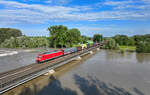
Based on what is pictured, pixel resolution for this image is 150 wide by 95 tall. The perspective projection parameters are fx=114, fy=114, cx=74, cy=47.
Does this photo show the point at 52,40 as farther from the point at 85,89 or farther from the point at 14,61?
the point at 85,89

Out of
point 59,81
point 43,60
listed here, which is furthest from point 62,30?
point 59,81

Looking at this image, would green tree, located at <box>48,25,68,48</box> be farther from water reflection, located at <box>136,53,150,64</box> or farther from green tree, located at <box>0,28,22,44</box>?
green tree, located at <box>0,28,22,44</box>

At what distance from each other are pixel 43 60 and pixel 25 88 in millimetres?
8359

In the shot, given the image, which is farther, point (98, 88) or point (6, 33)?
point (6, 33)

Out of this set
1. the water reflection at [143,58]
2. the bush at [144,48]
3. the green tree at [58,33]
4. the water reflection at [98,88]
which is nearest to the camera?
the water reflection at [98,88]

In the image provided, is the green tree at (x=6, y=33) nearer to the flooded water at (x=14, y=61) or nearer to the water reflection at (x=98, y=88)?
the flooded water at (x=14, y=61)

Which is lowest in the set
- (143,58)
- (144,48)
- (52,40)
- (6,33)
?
(143,58)

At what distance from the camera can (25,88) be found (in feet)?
48.3

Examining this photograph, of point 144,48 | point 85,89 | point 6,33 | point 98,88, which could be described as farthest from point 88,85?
point 6,33

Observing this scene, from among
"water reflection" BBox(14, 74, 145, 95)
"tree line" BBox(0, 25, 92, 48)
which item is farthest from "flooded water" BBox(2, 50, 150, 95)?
"tree line" BBox(0, 25, 92, 48)

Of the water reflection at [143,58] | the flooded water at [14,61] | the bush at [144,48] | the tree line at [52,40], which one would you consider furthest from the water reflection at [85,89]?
the tree line at [52,40]

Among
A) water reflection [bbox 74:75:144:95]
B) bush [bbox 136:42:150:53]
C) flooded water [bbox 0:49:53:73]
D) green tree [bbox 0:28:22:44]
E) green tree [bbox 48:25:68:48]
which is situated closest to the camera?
water reflection [bbox 74:75:144:95]

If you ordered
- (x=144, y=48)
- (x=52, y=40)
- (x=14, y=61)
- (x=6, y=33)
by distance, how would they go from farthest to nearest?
A: 1. (x=6, y=33)
2. (x=52, y=40)
3. (x=144, y=48)
4. (x=14, y=61)

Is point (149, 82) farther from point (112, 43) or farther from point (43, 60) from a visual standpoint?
point (112, 43)
